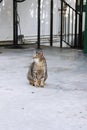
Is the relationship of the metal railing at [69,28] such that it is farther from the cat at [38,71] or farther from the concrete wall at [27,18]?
the cat at [38,71]

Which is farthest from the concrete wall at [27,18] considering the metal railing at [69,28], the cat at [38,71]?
the cat at [38,71]

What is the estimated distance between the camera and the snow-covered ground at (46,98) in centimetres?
338

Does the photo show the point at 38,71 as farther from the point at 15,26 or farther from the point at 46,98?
the point at 15,26

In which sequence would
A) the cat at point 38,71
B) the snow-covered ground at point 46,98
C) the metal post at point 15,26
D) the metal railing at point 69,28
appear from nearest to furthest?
the snow-covered ground at point 46,98, the cat at point 38,71, the metal post at point 15,26, the metal railing at point 69,28

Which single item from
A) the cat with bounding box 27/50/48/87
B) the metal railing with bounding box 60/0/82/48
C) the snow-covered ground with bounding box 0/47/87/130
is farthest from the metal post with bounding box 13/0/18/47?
the cat with bounding box 27/50/48/87

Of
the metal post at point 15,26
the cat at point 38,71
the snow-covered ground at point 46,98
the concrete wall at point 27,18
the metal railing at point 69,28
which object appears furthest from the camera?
the concrete wall at point 27,18

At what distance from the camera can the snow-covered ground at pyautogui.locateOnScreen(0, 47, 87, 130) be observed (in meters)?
3.38

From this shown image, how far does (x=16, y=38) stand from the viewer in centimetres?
979

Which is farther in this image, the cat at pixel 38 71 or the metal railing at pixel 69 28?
the metal railing at pixel 69 28

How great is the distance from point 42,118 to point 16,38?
21.1 ft

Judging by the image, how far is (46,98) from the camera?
4.25 metres

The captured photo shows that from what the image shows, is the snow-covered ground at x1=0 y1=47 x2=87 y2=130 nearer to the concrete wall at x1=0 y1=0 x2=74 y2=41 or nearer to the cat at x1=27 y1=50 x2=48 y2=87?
the cat at x1=27 y1=50 x2=48 y2=87

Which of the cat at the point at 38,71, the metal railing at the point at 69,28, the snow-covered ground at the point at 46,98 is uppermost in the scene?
the metal railing at the point at 69,28

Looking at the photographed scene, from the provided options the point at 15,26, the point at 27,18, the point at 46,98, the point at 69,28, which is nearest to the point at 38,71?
the point at 46,98
